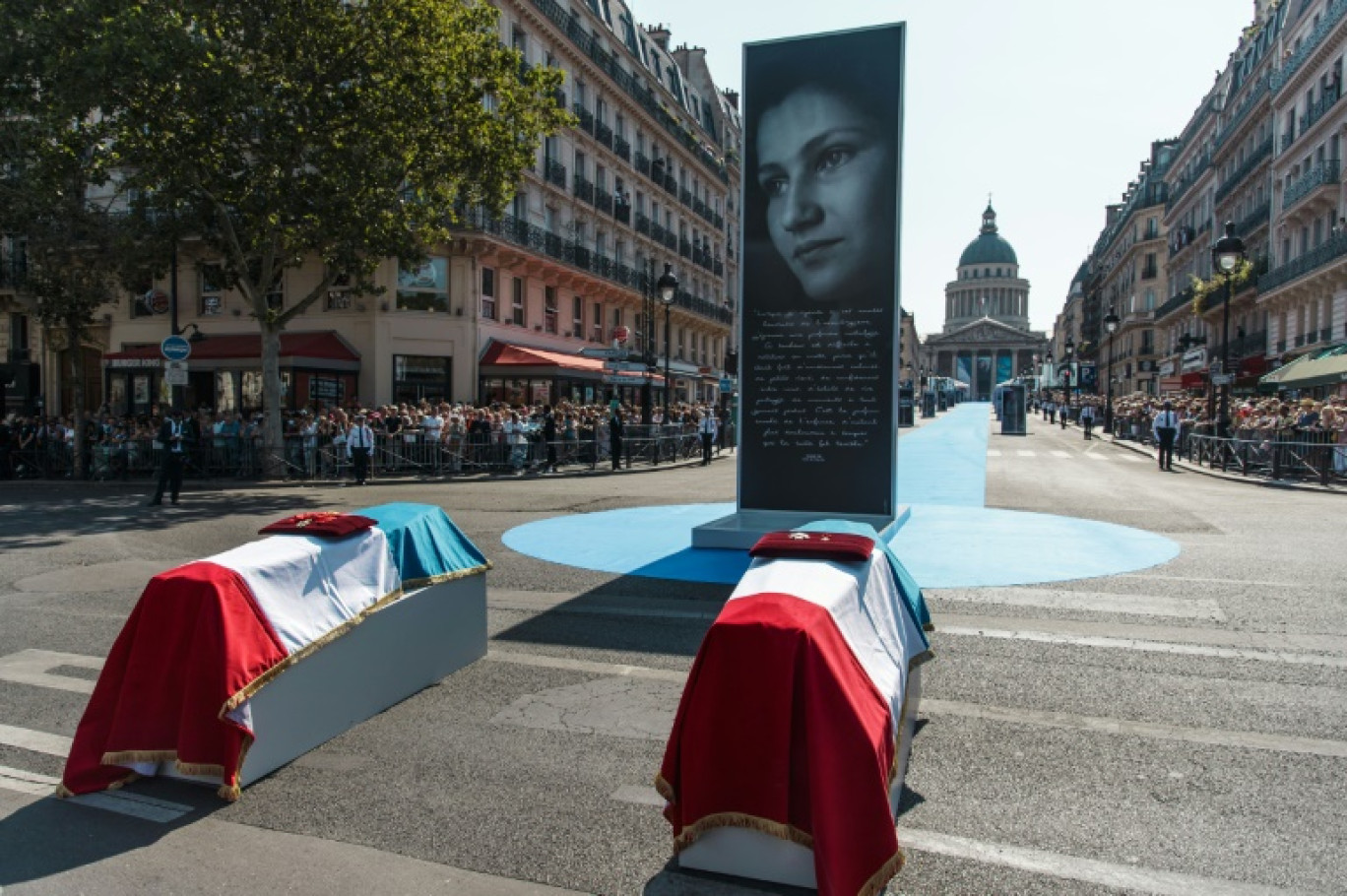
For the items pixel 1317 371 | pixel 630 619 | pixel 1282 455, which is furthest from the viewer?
pixel 1317 371

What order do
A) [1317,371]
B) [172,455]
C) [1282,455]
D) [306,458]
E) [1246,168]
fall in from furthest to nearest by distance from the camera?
1. [1246,168]
2. [1317,371]
3. [306,458]
4. [1282,455]
5. [172,455]

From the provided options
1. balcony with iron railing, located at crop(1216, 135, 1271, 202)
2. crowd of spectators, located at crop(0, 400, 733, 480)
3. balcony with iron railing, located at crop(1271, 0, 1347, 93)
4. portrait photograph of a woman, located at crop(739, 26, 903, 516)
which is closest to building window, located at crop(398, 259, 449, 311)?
crowd of spectators, located at crop(0, 400, 733, 480)

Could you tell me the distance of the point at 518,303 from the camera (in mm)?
34531

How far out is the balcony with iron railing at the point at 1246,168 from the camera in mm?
42737

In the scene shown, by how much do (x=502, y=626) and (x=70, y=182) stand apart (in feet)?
72.2

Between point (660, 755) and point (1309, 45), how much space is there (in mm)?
43719

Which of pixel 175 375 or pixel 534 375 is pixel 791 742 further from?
pixel 534 375

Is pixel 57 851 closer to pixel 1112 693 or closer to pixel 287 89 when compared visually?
pixel 1112 693

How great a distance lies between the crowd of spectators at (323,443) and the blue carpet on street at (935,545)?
9.53m

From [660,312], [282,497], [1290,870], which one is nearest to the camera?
[1290,870]

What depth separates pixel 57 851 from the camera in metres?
3.73

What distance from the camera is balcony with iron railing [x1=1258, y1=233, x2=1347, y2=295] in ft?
105

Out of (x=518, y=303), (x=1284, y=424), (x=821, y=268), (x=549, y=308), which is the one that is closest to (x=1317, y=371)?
(x=1284, y=424)

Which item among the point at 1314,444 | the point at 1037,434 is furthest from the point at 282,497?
the point at 1037,434
